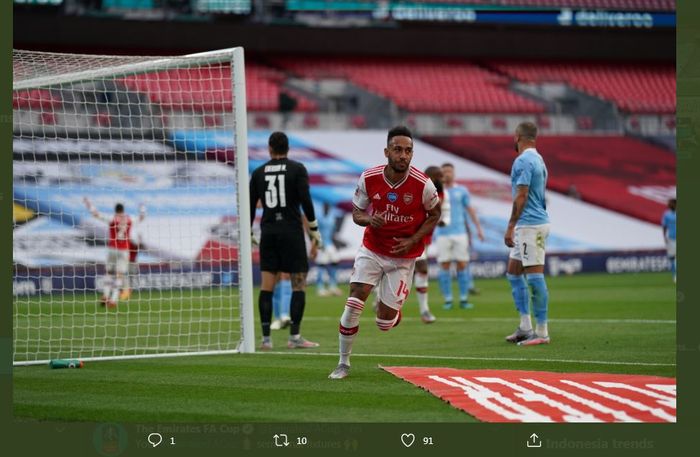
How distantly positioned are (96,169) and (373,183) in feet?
70.9

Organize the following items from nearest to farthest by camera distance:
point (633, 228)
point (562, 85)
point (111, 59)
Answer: point (111, 59), point (633, 228), point (562, 85)

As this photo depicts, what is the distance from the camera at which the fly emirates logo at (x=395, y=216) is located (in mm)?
8930

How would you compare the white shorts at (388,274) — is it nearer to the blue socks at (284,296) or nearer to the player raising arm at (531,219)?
the player raising arm at (531,219)

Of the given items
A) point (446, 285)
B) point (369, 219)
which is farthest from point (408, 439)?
point (446, 285)

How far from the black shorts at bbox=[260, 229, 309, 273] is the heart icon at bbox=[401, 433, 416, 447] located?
5.80 meters

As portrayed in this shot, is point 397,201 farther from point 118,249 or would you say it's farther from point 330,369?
point 118,249

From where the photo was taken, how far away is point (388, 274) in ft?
30.1

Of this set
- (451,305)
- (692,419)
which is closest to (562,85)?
(451,305)

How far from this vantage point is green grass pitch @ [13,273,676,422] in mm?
7492

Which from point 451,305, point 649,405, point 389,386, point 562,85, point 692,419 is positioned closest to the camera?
point 692,419

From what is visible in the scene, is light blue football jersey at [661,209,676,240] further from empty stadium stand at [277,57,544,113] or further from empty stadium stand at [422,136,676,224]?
empty stadium stand at [277,57,544,113]

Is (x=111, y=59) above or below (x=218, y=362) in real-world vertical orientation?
above

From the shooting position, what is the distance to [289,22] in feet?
116

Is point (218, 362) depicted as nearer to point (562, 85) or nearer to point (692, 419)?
point (692, 419)
